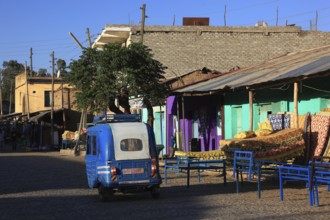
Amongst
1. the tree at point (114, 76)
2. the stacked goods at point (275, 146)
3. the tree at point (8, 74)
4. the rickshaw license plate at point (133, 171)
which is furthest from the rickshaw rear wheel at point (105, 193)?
the tree at point (8, 74)

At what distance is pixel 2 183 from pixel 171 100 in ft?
40.5

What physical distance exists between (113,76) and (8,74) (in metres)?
97.5

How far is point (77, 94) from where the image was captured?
904 inches

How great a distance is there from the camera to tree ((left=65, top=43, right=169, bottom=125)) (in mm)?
21703

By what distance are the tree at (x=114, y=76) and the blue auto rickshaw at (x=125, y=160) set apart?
826cm

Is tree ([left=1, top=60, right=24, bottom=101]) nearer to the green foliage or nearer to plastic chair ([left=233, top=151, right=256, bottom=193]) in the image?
the green foliage

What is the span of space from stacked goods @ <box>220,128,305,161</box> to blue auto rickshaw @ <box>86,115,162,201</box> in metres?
2.93

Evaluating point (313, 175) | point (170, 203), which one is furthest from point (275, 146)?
point (170, 203)

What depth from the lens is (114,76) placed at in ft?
72.2

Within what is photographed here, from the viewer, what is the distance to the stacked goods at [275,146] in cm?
1484

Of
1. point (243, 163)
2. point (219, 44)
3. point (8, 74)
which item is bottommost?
point (243, 163)

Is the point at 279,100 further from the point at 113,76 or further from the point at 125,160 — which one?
the point at 125,160

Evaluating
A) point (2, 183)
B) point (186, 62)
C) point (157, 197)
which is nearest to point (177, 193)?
point (157, 197)

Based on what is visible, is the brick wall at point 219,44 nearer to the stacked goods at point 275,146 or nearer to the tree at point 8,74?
the stacked goods at point 275,146
